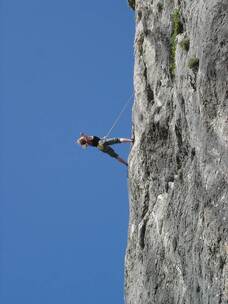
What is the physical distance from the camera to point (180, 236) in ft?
66.5

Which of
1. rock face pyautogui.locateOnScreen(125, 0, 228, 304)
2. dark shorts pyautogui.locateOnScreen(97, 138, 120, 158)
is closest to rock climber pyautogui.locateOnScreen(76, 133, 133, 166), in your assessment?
dark shorts pyautogui.locateOnScreen(97, 138, 120, 158)

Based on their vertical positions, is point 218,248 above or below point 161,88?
below

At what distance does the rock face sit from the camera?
17.3 meters

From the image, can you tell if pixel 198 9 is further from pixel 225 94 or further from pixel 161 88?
pixel 161 88

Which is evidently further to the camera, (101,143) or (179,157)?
(101,143)

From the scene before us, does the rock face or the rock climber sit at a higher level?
the rock climber

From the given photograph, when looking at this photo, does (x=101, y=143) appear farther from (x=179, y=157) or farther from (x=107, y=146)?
(x=179, y=157)

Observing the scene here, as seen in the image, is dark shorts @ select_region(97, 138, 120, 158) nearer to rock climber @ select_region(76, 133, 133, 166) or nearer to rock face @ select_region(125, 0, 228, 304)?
rock climber @ select_region(76, 133, 133, 166)

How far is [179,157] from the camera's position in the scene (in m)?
21.6

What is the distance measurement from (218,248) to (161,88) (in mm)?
8431

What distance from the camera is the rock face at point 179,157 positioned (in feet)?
56.9

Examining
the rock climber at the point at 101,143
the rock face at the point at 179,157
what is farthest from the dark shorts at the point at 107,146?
the rock face at the point at 179,157

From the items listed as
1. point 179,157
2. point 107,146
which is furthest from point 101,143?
point 179,157

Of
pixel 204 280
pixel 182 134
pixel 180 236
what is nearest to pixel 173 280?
pixel 180 236
